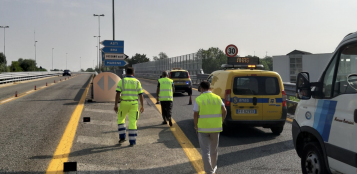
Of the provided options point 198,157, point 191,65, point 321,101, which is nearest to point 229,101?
point 198,157

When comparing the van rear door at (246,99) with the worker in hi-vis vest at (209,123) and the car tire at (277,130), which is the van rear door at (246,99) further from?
the worker in hi-vis vest at (209,123)

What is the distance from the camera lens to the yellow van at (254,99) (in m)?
9.00

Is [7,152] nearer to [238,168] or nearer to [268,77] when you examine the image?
[238,168]

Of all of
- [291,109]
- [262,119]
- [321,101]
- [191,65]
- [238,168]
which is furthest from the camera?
[191,65]

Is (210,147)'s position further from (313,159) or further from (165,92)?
(165,92)

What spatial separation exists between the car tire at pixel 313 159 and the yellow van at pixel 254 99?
12.2 feet

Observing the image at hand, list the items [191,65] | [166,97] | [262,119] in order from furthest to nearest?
[191,65]
[166,97]
[262,119]

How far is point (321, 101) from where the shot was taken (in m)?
4.88

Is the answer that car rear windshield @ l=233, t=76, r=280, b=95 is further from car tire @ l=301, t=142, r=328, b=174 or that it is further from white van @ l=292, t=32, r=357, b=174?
car tire @ l=301, t=142, r=328, b=174

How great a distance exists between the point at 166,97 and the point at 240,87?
2686mm

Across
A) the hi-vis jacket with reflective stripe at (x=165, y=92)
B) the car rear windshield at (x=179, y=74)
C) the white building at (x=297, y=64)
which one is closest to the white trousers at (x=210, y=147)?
the hi-vis jacket with reflective stripe at (x=165, y=92)

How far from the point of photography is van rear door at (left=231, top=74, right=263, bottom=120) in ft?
29.5

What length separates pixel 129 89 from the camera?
8297 millimetres

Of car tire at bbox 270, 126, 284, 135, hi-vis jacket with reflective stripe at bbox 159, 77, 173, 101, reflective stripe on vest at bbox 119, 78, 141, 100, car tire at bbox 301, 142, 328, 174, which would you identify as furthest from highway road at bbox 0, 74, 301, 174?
reflective stripe on vest at bbox 119, 78, 141, 100
